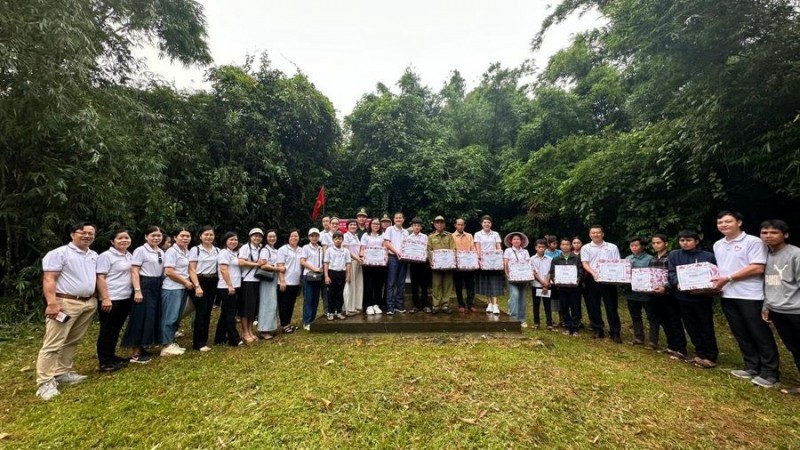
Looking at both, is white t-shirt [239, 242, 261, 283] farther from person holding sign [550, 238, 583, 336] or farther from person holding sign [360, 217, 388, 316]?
person holding sign [550, 238, 583, 336]

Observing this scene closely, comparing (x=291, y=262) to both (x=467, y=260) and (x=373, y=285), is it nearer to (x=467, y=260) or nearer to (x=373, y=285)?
(x=373, y=285)

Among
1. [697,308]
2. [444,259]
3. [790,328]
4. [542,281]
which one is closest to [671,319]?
[697,308]

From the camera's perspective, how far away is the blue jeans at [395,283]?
5926 millimetres

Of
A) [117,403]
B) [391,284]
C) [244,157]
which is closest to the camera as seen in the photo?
[117,403]

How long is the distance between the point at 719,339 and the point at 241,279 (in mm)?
8131

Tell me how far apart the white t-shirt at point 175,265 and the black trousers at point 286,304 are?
5.24 feet

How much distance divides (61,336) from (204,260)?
169 cm

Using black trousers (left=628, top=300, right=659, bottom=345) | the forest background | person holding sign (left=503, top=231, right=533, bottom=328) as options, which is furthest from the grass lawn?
the forest background

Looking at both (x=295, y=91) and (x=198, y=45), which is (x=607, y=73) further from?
(x=198, y=45)

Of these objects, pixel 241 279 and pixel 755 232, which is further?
pixel 755 232

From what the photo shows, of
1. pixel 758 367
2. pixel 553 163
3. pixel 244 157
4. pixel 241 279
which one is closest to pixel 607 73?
pixel 553 163

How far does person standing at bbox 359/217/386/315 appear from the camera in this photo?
5926 millimetres

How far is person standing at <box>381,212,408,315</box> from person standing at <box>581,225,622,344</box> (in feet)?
10.1

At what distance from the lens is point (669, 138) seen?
23.7ft
